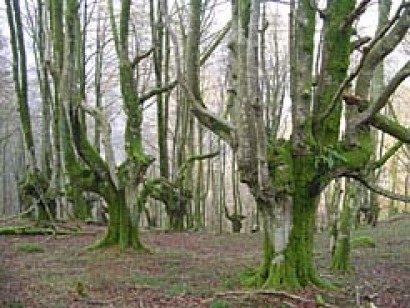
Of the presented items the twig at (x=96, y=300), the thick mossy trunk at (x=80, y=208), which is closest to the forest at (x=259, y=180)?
the twig at (x=96, y=300)

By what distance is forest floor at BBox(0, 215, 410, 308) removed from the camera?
8.52m

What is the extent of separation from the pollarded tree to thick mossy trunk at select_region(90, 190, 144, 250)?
16.2 ft

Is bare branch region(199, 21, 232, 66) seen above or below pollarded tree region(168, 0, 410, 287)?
above

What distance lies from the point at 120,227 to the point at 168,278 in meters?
3.88

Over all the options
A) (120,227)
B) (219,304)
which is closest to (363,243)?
(120,227)

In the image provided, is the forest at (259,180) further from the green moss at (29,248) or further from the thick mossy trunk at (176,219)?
the thick mossy trunk at (176,219)

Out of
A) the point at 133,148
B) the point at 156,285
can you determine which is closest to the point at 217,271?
the point at 156,285

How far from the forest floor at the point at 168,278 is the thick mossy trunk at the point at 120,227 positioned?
0.32m

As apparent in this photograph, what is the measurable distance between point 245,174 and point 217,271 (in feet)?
9.55

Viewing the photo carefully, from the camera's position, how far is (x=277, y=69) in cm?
3002

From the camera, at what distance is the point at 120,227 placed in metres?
14.2

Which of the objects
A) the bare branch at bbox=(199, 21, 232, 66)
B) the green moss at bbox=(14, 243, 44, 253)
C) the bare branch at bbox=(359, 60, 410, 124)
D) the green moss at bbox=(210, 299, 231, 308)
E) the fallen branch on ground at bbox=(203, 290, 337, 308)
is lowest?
the green moss at bbox=(210, 299, 231, 308)

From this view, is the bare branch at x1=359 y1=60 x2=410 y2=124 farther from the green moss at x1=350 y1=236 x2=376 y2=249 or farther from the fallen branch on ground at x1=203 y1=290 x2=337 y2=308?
the green moss at x1=350 y1=236 x2=376 y2=249

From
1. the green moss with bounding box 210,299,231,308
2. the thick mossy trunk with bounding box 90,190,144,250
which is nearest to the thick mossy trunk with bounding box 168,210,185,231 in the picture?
the thick mossy trunk with bounding box 90,190,144,250
